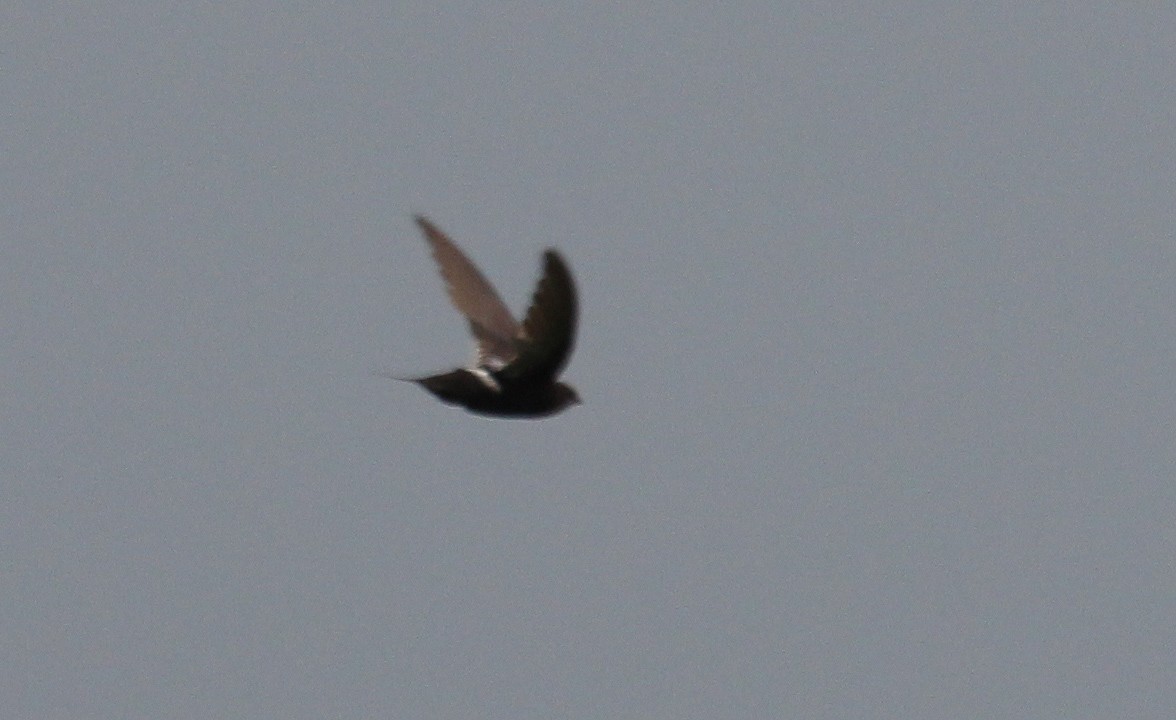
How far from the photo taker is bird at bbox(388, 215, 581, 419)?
12211 mm

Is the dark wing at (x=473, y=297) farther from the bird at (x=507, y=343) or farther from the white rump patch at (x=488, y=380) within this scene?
the white rump patch at (x=488, y=380)

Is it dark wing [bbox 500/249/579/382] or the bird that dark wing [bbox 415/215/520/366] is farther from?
dark wing [bbox 500/249/579/382]

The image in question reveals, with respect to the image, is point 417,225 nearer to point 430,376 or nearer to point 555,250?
point 430,376

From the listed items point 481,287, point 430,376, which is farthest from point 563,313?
point 481,287

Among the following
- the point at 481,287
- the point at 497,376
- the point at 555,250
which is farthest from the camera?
the point at 481,287

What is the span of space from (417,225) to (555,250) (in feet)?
12.6

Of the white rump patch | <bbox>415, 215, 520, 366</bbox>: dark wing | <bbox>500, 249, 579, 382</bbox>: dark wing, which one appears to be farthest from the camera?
<bbox>415, 215, 520, 366</bbox>: dark wing

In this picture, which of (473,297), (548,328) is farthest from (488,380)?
(473,297)

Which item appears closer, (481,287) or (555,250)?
(555,250)

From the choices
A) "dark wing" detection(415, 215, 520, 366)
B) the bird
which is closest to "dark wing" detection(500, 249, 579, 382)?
the bird

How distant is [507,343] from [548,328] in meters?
2.23

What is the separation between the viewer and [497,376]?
43.8ft

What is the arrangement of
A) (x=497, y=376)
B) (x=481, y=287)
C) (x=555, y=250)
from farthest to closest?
1. (x=481, y=287)
2. (x=497, y=376)
3. (x=555, y=250)

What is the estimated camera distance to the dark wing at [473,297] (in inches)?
585
